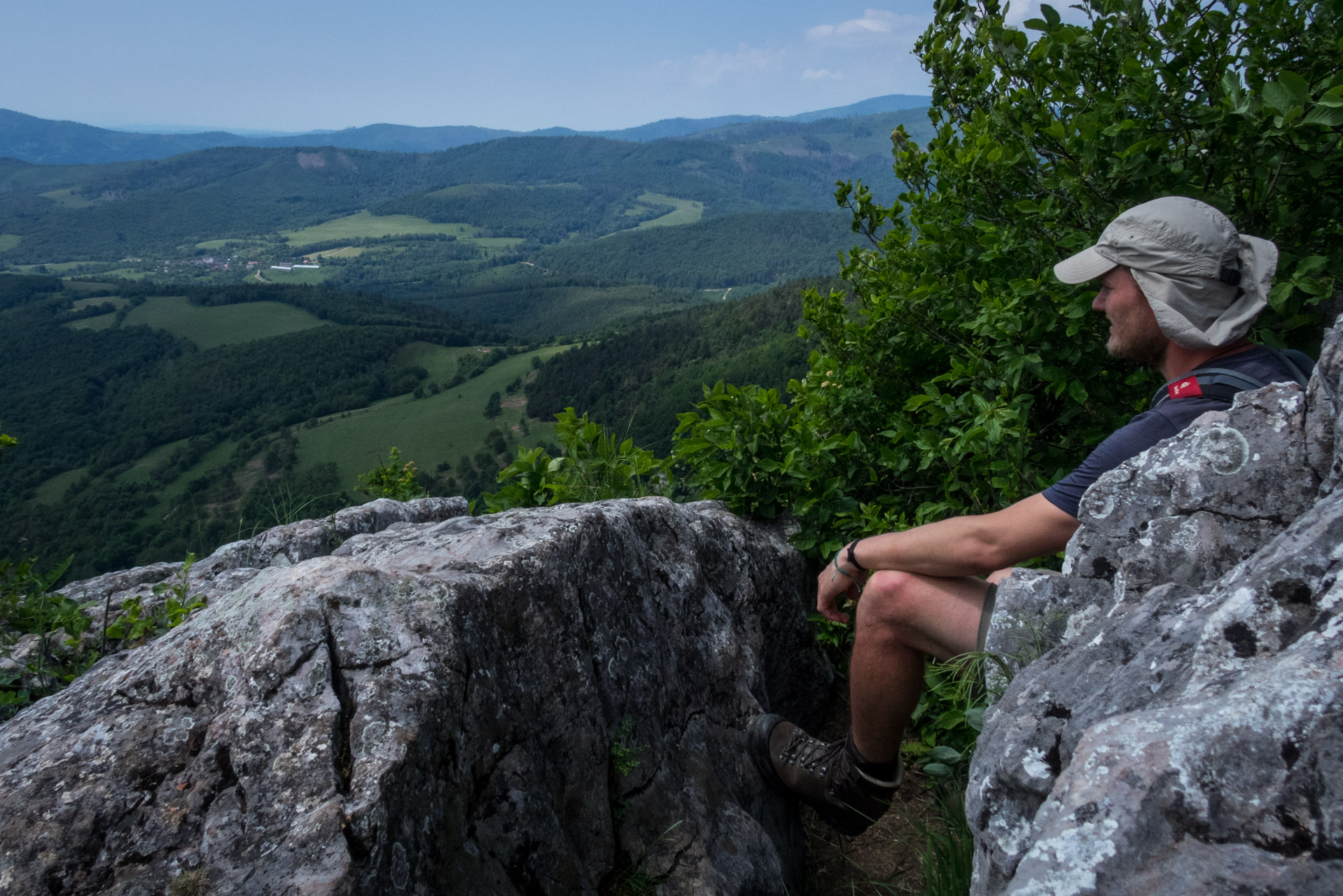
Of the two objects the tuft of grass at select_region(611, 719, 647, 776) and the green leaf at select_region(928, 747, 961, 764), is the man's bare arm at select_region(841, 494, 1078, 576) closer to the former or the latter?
the green leaf at select_region(928, 747, 961, 764)

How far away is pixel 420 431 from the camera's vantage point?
3376 inches

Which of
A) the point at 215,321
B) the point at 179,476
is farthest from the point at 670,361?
the point at 215,321

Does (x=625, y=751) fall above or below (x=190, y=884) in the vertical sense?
below

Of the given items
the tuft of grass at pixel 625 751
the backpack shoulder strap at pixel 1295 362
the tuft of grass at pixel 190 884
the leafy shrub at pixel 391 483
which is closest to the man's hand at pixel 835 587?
the tuft of grass at pixel 625 751

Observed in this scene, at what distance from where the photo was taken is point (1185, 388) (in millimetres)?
2914

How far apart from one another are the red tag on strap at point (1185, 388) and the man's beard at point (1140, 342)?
10.3 inches

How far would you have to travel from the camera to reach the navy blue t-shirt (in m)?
2.82

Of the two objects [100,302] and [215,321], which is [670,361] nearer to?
[215,321]

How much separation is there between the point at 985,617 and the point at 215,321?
504 ft

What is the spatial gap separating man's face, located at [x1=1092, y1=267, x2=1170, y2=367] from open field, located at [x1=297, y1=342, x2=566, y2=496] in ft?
238

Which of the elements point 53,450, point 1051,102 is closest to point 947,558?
point 1051,102

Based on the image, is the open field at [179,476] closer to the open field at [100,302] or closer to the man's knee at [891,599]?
the open field at [100,302]

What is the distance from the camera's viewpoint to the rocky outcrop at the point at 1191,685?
Answer: 4.03ft

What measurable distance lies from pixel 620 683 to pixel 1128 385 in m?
3.51
